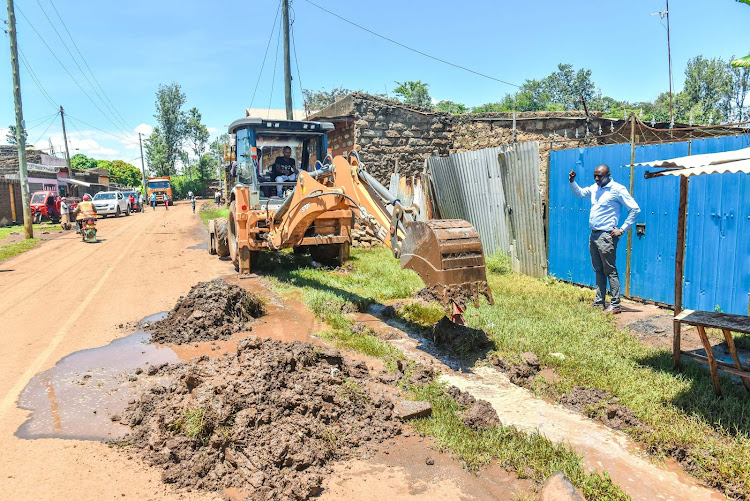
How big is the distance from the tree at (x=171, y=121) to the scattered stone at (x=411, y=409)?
64.6 m

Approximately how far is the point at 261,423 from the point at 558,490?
2200 millimetres

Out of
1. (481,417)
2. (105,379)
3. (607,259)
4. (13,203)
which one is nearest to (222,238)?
(105,379)

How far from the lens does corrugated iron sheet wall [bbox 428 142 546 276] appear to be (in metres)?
9.28

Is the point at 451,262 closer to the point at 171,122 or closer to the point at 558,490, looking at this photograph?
the point at 558,490

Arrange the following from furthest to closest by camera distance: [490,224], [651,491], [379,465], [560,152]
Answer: [490,224], [560,152], [379,465], [651,491]

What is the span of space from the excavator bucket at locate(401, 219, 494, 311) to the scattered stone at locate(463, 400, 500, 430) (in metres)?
1.20

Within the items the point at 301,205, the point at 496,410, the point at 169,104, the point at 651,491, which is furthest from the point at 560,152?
the point at 169,104

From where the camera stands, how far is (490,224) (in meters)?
10.6

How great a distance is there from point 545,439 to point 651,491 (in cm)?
73

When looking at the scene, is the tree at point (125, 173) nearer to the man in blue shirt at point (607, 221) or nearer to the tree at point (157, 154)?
the tree at point (157, 154)

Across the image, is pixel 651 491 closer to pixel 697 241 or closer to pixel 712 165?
pixel 712 165

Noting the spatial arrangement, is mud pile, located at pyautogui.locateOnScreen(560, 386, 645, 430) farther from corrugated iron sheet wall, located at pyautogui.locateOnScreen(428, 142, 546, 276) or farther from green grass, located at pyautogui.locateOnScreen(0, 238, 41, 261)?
green grass, located at pyautogui.locateOnScreen(0, 238, 41, 261)

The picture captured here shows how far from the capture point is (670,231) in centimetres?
717

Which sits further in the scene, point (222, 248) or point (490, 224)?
point (222, 248)
